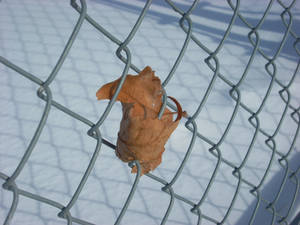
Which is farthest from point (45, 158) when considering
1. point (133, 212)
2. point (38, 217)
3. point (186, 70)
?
point (186, 70)

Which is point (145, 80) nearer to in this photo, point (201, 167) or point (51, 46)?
point (201, 167)

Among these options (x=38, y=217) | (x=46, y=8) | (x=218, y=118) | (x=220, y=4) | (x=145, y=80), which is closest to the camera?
(x=145, y=80)

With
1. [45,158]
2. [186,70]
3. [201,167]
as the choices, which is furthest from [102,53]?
[201,167]

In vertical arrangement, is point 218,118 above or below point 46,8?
below

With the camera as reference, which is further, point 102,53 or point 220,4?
point 220,4

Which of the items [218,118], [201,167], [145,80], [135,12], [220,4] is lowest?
[145,80]

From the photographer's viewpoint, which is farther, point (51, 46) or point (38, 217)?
point (51, 46)

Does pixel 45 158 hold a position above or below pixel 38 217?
above

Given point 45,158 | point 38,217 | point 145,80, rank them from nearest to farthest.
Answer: point 145,80 → point 38,217 → point 45,158

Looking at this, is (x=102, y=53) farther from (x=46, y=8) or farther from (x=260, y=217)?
(x=260, y=217)
